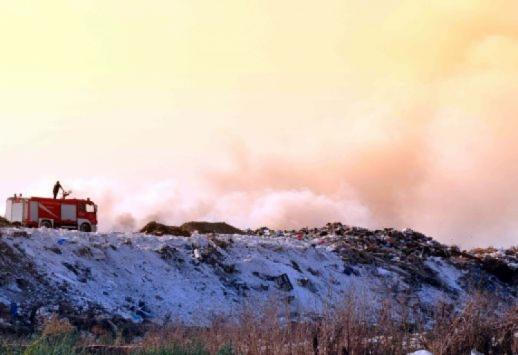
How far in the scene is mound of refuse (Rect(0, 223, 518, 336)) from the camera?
19.7m

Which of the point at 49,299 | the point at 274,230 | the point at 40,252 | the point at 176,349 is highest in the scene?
the point at 274,230

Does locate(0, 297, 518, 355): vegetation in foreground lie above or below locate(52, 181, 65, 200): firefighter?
below

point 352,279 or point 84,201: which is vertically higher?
point 84,201

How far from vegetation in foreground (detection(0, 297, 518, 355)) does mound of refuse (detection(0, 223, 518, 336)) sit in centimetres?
95

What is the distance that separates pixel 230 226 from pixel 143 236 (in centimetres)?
1372

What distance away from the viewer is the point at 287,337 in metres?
11.3

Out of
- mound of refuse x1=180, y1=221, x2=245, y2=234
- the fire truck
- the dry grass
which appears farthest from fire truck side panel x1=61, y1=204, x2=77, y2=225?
the dry grass

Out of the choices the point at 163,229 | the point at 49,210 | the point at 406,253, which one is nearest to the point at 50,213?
the point at 49,210

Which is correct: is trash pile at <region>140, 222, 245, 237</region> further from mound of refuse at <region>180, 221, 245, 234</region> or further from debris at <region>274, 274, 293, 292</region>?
debris at <region>274, 274, 293, 292</region>

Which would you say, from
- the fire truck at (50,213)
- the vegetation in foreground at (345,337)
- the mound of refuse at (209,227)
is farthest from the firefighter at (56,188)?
the vegetation in foreground at (345,337)

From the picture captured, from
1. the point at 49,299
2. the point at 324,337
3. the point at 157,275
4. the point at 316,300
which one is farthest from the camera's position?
the point at 316,300

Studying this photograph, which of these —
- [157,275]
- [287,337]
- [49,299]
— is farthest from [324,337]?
[157,275]

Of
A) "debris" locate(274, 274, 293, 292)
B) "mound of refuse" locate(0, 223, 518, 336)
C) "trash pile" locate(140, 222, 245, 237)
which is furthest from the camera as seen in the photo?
"trash pile" locate(140, 222, 245, 237)

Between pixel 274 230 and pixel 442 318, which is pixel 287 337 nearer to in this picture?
pixel 442 318
